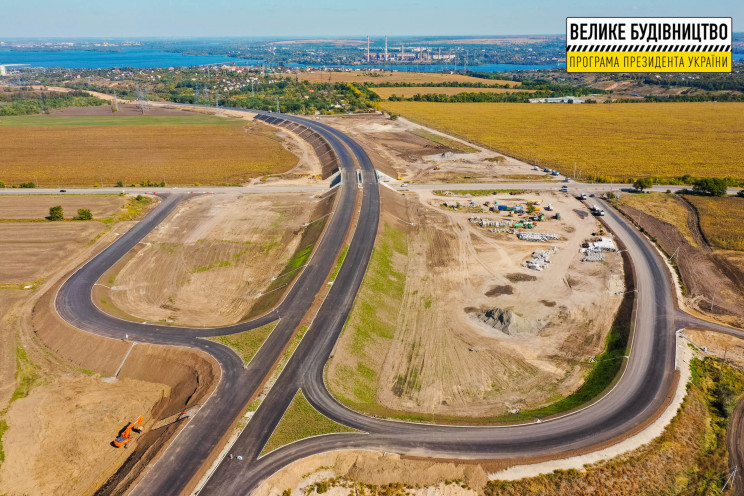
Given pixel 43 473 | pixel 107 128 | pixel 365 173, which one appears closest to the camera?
pixel 43 473

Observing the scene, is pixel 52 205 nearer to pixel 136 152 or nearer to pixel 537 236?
pixel 136 152

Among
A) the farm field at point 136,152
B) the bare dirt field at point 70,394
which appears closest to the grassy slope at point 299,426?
the bare dirt field at point 70,394

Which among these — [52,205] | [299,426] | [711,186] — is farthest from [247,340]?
[711,186]

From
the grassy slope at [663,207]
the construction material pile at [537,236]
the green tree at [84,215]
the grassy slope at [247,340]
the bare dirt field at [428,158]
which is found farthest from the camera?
the bare dirt field at [428,158]

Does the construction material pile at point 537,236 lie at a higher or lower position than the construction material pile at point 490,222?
lower

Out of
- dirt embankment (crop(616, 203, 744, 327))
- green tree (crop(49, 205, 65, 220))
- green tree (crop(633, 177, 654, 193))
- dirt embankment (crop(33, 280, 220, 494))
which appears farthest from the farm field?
dirt embankment (crop(616, 203, 744, 327))

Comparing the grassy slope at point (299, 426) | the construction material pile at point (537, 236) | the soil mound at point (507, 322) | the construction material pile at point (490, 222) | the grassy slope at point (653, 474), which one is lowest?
the grassy slope at point (653, 474)

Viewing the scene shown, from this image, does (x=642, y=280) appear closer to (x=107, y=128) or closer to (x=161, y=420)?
(x=161, y=420)

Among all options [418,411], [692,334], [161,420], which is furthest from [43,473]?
[692,334]

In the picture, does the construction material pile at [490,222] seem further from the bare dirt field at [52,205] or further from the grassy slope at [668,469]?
the bare dirt field at [52,205]
